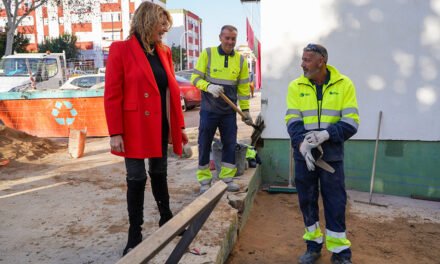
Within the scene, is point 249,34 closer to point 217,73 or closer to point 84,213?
point 217,73

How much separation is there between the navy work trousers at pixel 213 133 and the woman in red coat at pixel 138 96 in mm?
1508

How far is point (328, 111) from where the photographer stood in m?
3.21

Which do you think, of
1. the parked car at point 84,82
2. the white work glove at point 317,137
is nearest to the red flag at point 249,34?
the white work glove at point 317,137

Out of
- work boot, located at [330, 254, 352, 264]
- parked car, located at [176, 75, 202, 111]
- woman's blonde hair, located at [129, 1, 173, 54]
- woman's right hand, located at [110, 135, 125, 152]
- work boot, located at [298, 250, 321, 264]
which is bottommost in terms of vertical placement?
work boot, located at [298, 250, 321, 264]

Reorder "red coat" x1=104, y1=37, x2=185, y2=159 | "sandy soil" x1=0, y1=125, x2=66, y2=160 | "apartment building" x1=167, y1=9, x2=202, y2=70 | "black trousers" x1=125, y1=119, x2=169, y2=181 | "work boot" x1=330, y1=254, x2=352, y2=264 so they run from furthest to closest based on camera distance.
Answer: "apartment building" x1=167, y1=9, x2=202, y2=70 → "sandy soil" x1=0, y1=125, x2=66, y2=160 → "work boot" x1=330, y1=254, x2=352, y2=264 → "black trousers" x1=125, y1=119, x2=169, y2=181 → "red coat" x1=104, y1=37, x2=185, y2=159

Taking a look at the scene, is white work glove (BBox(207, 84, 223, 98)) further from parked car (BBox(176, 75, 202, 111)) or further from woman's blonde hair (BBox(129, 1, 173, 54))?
parked car (BBox(176, 75, 202, 111))

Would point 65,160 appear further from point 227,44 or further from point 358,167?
point 358,167

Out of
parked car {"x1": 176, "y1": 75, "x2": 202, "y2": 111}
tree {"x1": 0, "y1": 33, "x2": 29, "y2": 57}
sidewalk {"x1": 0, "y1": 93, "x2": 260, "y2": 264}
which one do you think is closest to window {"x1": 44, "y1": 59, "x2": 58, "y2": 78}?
parked car {"x1": 176, "y1": 75, "x2": 202, "y2": 111}

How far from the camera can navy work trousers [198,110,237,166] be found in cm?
461

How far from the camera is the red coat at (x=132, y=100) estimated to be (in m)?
2.86

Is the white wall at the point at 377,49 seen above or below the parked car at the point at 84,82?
above

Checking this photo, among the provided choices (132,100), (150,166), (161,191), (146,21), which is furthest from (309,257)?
(146,21)

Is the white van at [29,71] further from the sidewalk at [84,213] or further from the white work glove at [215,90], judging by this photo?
the white work glove at [215,90]

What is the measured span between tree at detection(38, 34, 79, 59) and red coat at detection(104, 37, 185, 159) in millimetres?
48030
